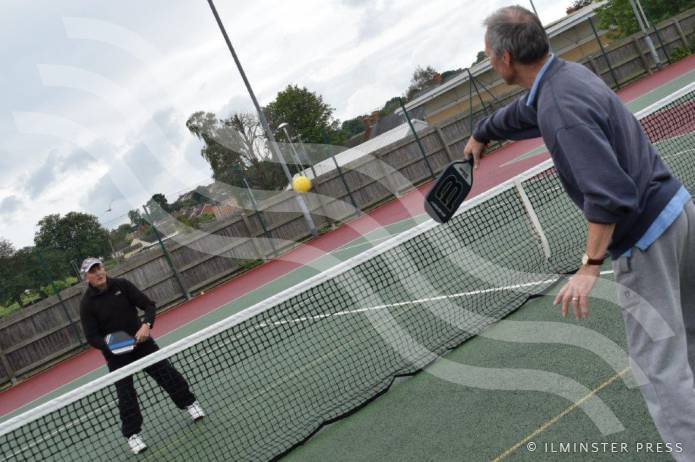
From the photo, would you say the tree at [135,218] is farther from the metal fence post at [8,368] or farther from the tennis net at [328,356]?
the tennis net at [328,356]

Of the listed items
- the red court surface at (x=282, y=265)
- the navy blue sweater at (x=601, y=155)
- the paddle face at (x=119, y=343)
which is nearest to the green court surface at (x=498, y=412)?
the navy blue sweater at (x=601, y=155)

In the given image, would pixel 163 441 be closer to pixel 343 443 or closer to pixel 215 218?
pixel 343 443

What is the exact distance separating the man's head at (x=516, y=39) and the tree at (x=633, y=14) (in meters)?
40.0

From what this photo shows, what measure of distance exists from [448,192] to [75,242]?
18.9 metres

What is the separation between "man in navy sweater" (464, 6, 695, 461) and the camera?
2432mm

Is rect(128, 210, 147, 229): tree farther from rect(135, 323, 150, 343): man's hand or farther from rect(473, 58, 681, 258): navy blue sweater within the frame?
rect(473, 58, 681, 258): navy blue sweater

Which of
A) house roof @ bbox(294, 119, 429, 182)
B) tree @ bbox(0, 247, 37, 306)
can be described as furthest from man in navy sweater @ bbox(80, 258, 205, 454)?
house roof @ bbox(294, 119, 429, 182)

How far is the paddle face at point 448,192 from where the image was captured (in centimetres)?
336

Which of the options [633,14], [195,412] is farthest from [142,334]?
[633,14]

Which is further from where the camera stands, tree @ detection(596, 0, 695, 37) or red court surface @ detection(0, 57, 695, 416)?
tree @ detection(596, 0, 695, 37)

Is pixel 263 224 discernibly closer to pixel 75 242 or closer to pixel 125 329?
pixel 75 242

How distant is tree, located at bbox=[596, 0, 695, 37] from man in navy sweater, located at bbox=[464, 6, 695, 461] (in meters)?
40.0

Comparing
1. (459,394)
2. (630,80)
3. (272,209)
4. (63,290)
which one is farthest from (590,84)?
(630,80)

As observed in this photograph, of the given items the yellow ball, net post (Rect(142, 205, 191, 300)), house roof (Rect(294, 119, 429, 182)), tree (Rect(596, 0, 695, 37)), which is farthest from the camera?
house roof (Rect(294, 119, 429, 182))
